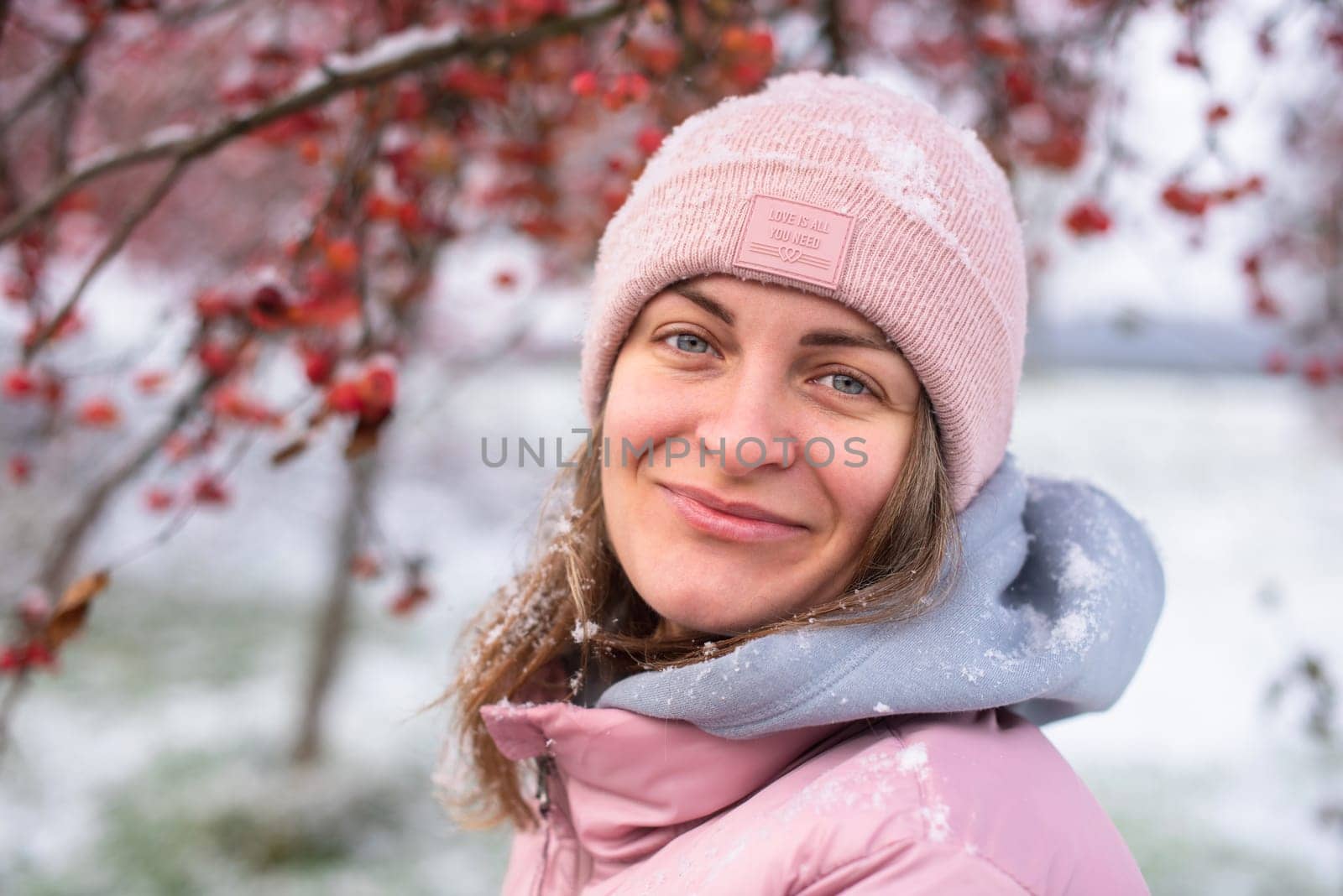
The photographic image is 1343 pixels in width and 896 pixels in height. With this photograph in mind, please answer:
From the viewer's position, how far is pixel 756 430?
1.06 meters

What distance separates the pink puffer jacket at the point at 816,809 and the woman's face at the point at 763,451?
A: 0.52 ft

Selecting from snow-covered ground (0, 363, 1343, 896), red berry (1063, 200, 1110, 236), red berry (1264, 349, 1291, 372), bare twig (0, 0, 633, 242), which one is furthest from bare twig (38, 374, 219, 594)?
red berry (1264, 349, 1291, 372)

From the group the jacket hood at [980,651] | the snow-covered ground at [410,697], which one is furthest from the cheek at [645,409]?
the snow-covered ground at [410,697]

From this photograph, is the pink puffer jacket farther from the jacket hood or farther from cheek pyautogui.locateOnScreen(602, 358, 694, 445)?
cheek pyautogui.locateOnScreen(602, 358, 694, 445)

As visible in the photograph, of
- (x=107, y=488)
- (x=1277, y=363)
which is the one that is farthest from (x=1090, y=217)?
(x=107, y=488)

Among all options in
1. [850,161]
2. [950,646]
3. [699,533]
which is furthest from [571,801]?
[850,161]

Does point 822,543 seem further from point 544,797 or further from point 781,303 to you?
point 544,797

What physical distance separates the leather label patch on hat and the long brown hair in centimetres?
20

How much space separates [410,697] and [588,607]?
4.50 metres

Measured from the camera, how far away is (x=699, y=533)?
3.69 ft

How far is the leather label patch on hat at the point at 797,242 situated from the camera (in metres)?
1.08

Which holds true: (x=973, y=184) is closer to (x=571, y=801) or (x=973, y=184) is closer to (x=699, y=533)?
(x=699, y=533)

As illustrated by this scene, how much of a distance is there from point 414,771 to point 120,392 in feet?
15.2

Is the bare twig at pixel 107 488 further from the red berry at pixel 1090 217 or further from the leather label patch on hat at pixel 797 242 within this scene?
the red berry at pixel 1090 217
